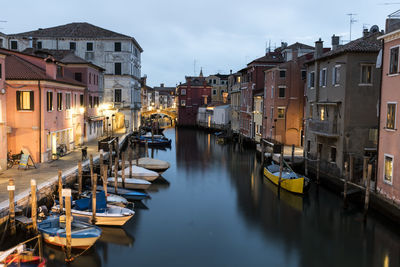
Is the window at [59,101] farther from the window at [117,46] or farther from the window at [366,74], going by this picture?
the window at [117,46]

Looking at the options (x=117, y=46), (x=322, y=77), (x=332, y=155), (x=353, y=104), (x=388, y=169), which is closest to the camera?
(x=388, y=169)

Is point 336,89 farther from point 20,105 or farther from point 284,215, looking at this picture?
point 20,105

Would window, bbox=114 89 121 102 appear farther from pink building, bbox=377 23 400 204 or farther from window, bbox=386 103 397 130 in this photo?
window, bbox=386 103 397 130

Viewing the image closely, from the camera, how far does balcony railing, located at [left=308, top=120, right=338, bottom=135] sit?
24.8 meters

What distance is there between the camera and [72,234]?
47.5 feet

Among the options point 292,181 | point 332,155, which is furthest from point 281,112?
point 292,181

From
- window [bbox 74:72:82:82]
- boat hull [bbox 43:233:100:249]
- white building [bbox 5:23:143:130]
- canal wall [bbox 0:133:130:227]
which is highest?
white building [bbox 5:23:143:130]

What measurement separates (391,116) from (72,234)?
49.8ft

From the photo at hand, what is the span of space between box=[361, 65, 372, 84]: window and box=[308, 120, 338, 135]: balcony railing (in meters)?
3.20

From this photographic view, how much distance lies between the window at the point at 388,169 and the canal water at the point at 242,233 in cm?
194

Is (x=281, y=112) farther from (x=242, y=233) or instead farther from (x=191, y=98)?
(x=191, y=98)

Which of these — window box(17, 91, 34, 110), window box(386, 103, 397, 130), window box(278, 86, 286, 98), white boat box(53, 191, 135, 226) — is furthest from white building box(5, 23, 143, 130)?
window box(386, 103, 397, 130)

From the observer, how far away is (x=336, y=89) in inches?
993

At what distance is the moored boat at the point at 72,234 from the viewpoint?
14539mm
